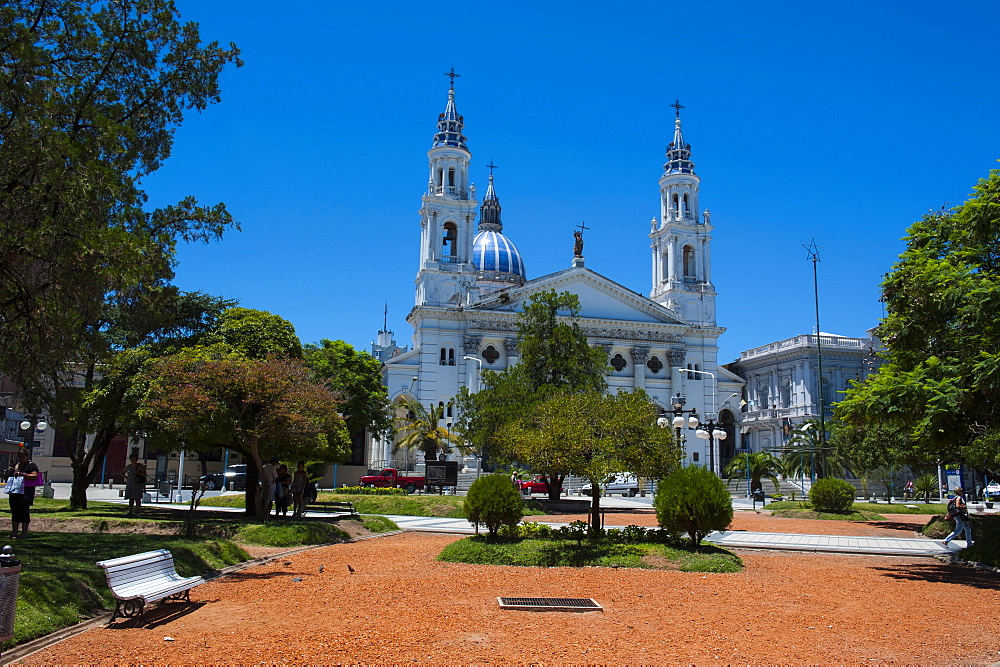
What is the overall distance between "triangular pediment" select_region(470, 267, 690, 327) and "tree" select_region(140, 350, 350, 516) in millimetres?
42542

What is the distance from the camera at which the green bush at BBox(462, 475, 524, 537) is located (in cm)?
1667

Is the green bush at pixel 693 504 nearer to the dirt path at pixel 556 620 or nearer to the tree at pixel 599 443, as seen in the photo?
the tree at pixel 599 443

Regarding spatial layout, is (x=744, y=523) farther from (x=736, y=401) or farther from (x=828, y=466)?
(x=736, y=401)

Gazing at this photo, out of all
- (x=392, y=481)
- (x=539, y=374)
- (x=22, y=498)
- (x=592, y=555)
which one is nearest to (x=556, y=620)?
(x=592, y=555)

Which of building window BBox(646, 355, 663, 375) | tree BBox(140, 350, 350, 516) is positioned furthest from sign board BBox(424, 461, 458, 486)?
building window BBox(646, 355, 663, 375)

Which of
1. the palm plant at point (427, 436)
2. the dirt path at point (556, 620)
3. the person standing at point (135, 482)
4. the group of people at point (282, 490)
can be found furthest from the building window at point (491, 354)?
the dirt path at point (556, 620)

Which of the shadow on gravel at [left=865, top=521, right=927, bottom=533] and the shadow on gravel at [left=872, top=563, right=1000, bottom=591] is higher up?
the shadow on gravel at [left=872, top=563, right=1000, bottom=591]

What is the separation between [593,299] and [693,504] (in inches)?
2004

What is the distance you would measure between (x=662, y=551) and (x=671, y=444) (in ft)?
7.73

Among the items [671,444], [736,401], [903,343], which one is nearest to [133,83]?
[671,444]

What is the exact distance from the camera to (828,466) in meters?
43.6

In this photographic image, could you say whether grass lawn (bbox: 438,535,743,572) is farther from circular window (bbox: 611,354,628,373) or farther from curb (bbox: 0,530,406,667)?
circular window (bbox: 611,354,628,373)

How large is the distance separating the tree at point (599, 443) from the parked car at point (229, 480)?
1261 inches

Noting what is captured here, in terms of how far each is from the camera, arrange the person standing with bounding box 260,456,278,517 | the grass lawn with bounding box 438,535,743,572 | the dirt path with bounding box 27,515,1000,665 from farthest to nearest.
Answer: the person standing with bounding box 260,456,278,517 → the grass lawn with bounding box 438,535,743,572 → the dirt path with bounding box 27,515,1000,665
